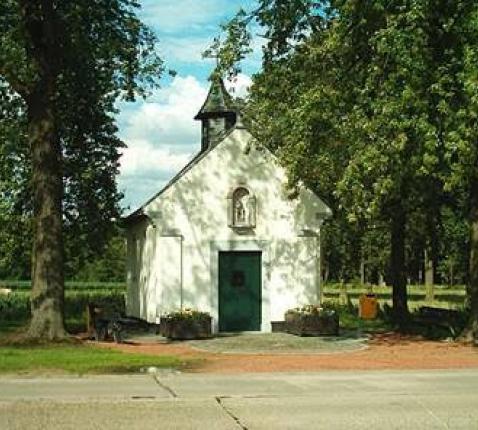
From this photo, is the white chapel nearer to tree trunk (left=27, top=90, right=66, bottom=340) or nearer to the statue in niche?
the statue in niche

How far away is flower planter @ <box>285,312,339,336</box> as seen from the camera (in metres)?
25.8

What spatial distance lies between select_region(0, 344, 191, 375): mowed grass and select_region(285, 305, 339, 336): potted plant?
21.3 feet

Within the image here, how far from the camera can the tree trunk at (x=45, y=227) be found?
77.9 feet

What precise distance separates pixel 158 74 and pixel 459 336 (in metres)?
11.2

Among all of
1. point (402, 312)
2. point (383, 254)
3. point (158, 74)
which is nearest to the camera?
point (158, 74)

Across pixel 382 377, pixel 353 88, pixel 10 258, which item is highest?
pixel 353 88

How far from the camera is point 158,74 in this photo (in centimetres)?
2562

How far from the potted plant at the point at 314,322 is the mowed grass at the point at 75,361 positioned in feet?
21.3

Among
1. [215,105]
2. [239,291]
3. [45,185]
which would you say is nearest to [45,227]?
[45,185]

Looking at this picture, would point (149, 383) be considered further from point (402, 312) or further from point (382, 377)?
point (402, 312)

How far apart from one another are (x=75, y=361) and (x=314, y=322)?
9157mm

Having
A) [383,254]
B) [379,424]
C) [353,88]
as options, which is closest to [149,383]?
[379,424]

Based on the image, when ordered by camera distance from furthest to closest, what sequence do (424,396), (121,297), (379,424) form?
1. (121,297)
2. (424,396)
3. (379,424)

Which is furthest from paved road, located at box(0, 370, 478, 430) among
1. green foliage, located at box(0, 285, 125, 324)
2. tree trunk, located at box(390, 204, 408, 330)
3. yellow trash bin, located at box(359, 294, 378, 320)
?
green foliage, located at box(0, 285, 125, 324)
